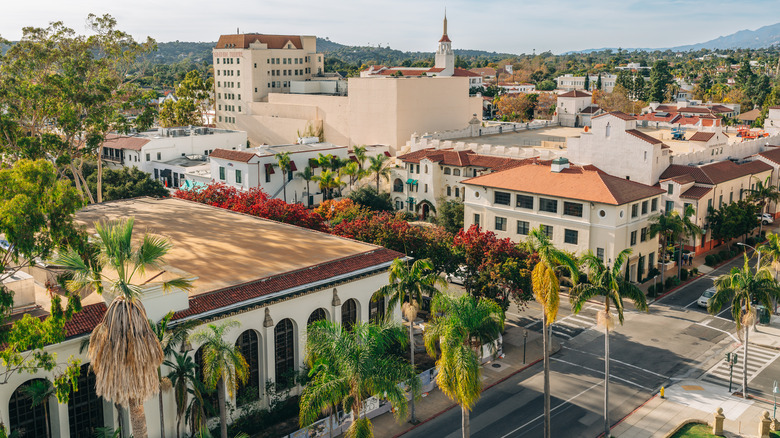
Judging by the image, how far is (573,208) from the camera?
61.1m

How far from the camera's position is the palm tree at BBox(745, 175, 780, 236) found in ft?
252

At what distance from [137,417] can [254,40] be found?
124213mm

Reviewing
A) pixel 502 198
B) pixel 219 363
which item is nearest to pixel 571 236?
pixel 502 198

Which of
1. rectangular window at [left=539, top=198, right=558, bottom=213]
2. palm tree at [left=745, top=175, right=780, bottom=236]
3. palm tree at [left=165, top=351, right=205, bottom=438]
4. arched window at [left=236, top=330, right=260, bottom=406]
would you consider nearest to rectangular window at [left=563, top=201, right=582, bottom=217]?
rectangular window at [left=539, top=198, right=558, bottom=213]

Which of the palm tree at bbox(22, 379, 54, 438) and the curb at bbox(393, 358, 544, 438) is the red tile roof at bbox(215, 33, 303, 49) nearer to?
the curb at bbox(393, 358, 544, 438)

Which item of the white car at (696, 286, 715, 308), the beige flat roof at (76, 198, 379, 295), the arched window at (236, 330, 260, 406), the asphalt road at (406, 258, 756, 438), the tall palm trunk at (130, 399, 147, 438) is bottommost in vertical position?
the asphalt road at (406, 258, 756, 438)

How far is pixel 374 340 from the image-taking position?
1161 inches

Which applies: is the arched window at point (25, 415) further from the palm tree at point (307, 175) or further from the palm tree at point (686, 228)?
the palm tree at point (307, 175)

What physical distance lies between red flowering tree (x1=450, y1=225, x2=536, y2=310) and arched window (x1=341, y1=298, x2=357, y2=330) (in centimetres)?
1022

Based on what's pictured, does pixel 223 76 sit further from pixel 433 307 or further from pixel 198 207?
pixel 433 307

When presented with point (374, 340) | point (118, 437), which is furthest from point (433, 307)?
point (118, 437)

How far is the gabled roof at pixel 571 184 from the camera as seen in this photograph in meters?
59.7

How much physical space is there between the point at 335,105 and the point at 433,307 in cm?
8734

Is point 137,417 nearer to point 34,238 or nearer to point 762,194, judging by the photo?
point 34,238
